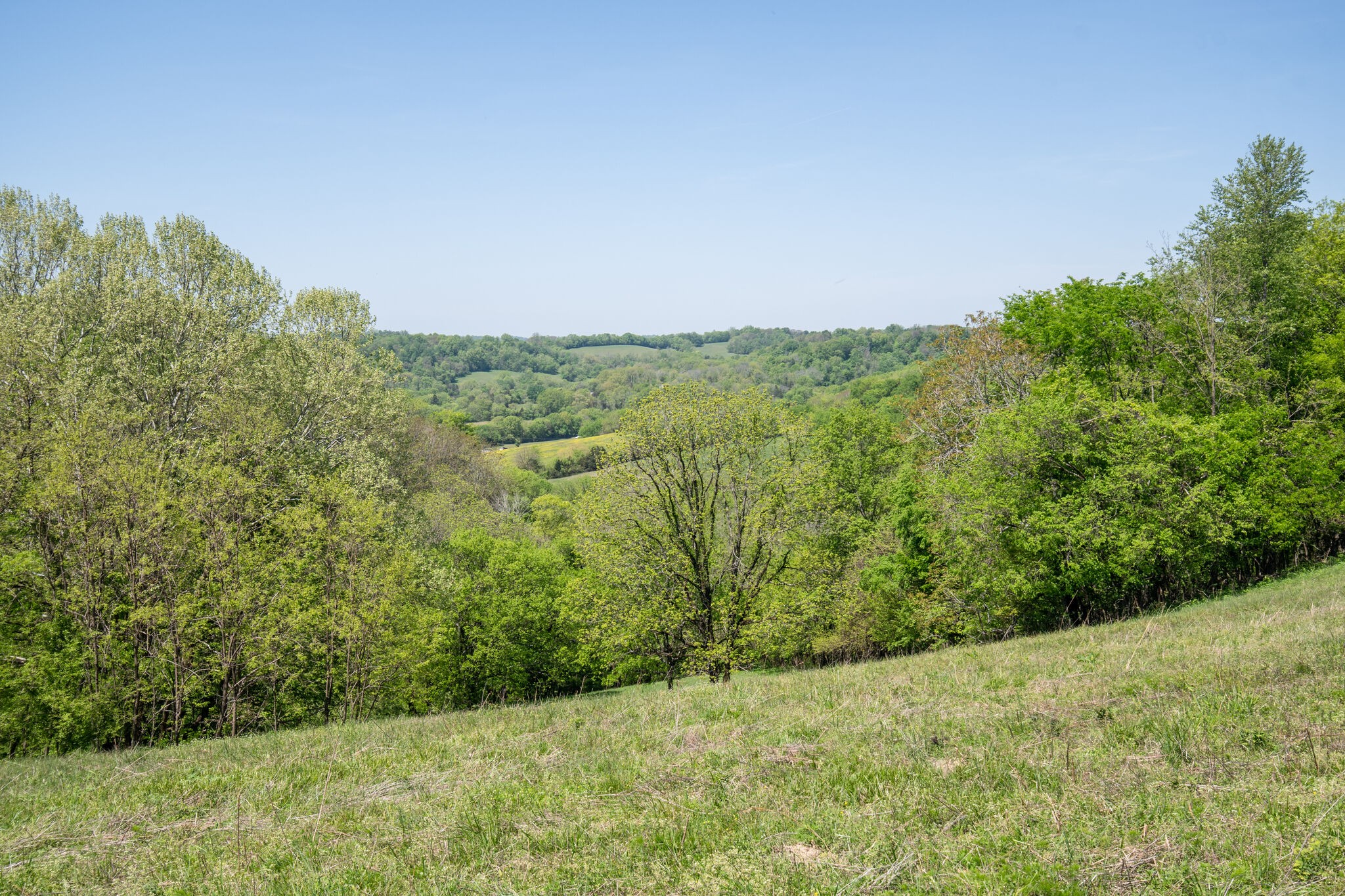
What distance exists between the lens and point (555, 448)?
A: 144 metres

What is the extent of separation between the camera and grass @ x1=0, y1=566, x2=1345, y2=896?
17.6 feet

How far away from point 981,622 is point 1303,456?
15.0 meters

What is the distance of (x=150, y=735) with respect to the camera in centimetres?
2245

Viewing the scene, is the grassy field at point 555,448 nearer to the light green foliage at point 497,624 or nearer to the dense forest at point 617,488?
the light green foliage at point 497,624

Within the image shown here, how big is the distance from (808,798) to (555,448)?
458 ft

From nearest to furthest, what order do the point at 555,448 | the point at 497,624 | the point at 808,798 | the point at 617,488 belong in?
the point at 808,798
the point at 617,488
the point at 497,624
the point at 555,448

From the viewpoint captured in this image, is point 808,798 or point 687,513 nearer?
point 808,798

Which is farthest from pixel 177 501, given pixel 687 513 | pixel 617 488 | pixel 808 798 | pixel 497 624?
pixel 808 798

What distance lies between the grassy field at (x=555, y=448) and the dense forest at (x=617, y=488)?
86640 millimetres

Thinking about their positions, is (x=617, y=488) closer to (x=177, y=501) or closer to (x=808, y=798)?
(x=177, y=501)

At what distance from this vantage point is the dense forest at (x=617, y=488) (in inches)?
918

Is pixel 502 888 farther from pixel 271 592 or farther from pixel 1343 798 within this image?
pixel 271 592

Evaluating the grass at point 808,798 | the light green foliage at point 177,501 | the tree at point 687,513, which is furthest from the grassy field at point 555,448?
the grass at point 808,798

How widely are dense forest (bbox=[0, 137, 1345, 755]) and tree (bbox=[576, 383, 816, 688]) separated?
0.40 feet
